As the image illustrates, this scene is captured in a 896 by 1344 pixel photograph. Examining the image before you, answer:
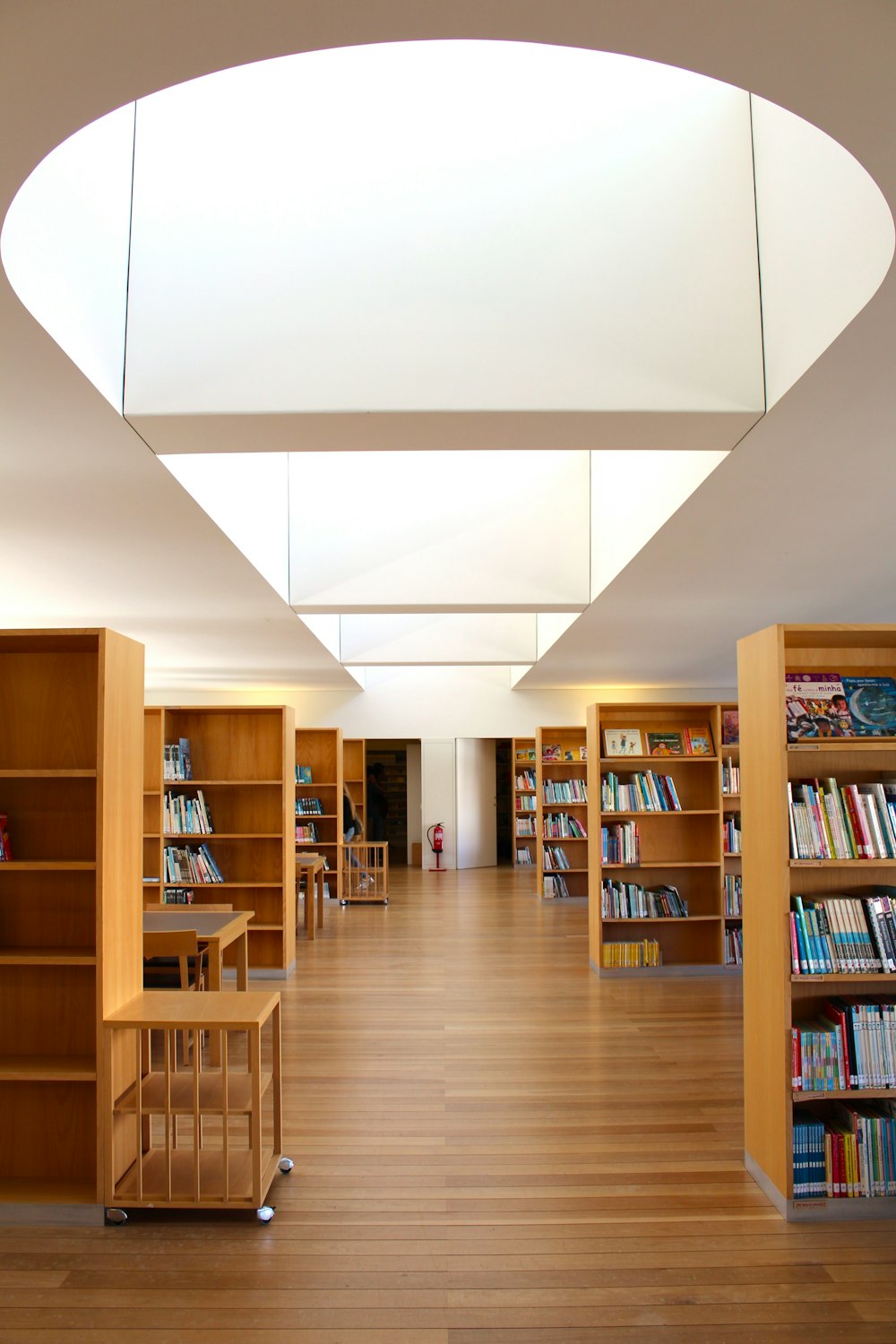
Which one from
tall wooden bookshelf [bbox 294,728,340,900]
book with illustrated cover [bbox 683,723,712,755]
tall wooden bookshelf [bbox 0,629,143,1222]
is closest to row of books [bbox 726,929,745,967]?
book with illustrated cover [bbox 683,723,712,755]

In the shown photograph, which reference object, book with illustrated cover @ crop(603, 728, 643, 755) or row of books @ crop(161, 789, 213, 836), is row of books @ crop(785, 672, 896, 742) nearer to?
book with illustrated cover @ crop(603, 728, 643, 755)

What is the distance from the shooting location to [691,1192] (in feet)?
12.6

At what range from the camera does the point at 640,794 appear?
8.20 metres

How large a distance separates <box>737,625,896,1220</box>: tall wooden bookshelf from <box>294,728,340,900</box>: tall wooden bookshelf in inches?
337

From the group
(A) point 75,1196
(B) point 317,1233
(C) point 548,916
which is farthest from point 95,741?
(C) point 548,916

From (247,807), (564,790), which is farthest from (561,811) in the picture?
(247,807)

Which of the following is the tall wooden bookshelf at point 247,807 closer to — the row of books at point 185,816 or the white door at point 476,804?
the row of books at point 185,816

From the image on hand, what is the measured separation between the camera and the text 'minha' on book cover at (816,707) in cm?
379

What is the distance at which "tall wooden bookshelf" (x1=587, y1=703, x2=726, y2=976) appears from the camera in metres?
8.22

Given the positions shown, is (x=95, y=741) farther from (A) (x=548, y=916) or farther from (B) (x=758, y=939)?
(A) (x=548, y=916)

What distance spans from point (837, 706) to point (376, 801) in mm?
14838

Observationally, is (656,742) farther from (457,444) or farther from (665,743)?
(457,444)

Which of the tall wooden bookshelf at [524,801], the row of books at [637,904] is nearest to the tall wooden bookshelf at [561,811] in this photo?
the tall wooden bookshelf at [524,801]

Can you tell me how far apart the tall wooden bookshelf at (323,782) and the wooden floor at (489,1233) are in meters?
6.16
